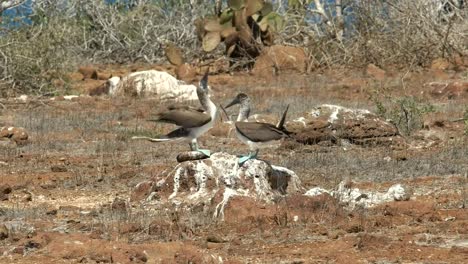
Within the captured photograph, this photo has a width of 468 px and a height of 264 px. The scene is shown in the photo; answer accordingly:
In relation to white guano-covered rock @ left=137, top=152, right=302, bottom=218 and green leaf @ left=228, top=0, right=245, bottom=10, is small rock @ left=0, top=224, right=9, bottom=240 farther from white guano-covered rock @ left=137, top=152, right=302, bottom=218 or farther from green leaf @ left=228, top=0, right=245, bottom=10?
green leaf @ left=228, top=0, right=245, bottom=10

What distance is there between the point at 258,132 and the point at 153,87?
34.8ft

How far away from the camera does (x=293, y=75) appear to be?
73.5 ft

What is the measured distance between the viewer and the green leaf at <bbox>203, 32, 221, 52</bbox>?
76.0 feet

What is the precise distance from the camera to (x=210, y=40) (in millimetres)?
23219

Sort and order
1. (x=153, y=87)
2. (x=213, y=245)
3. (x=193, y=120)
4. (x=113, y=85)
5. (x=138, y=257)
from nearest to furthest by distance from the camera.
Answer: (x=138, y=257) → (x=213, y=245) → (x=193, y=120) → (x=153, y=87) → (x=113, y=85)

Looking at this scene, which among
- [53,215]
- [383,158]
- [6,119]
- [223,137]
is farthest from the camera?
[6,119]

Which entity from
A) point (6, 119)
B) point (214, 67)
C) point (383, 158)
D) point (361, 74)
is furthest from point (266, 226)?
point (214, 67)

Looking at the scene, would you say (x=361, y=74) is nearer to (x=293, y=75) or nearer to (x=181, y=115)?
(x=293, y=75)

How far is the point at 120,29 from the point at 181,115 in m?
19.5

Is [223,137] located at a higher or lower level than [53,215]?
lower

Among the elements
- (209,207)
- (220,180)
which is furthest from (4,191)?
(209,207)

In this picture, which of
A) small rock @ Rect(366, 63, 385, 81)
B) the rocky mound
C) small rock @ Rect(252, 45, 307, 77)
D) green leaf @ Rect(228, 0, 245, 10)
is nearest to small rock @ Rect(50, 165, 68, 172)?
the rocky mound

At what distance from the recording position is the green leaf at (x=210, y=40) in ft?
76.0

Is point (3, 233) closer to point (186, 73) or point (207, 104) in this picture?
point (207, 104)
